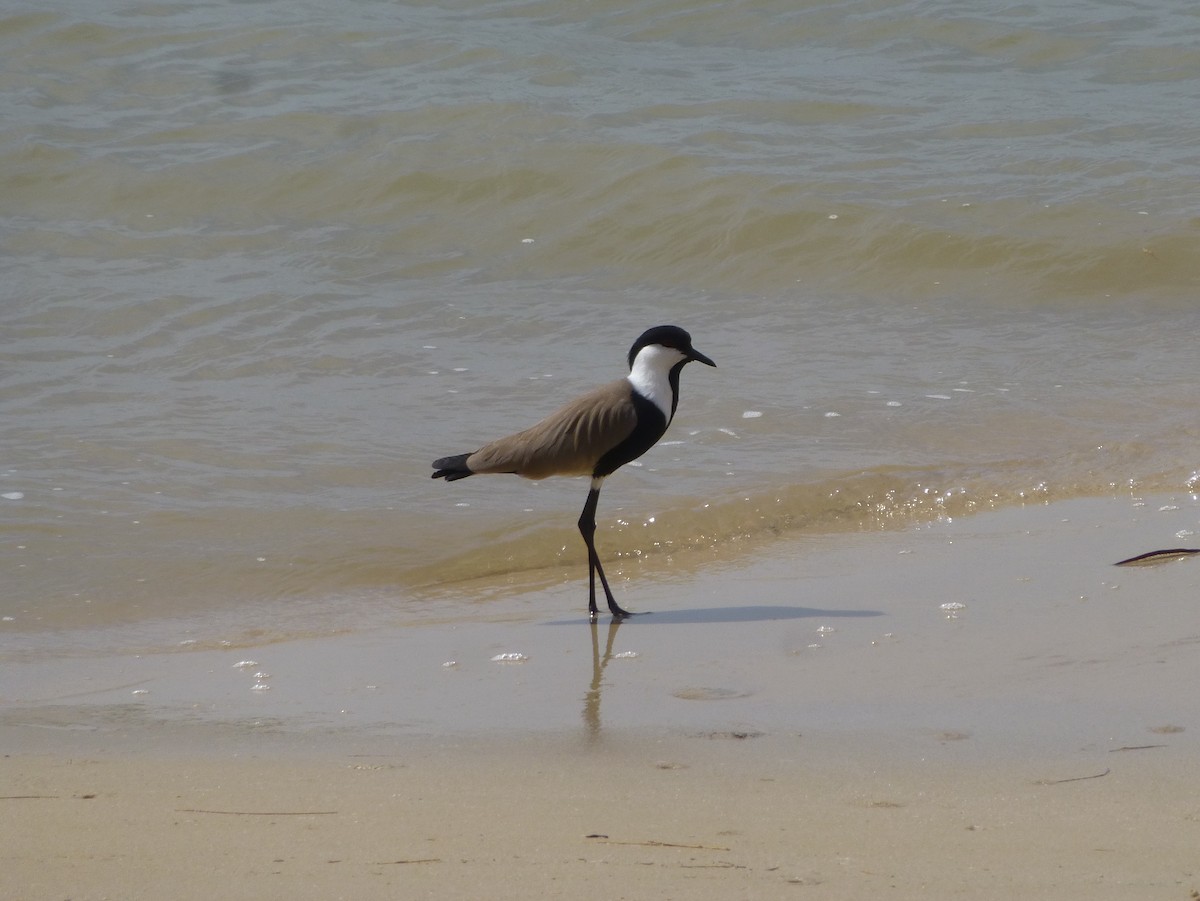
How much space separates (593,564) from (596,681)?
1084mm

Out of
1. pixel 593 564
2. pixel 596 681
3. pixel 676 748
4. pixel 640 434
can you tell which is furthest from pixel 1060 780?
pixel 640 434

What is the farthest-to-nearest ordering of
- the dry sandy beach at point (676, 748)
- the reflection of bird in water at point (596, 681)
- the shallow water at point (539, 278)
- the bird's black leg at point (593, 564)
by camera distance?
the shallow water at point (539, 278), the bird's black leg at point (593, 564), the reflection of bird in water at point (596, 681), the dry sandy beach at point (676, 748)

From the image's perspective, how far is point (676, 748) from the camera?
3711 millimetres

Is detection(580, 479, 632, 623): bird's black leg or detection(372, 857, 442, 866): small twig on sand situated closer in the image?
detection(372, 857, 442, 866): small twig on sand

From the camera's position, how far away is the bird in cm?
566

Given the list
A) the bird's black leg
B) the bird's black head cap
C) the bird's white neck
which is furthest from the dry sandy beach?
the bird's black head cap

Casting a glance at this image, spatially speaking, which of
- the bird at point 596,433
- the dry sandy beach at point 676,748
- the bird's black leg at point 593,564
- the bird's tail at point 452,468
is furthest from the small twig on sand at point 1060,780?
the bird's tail at point 452,468

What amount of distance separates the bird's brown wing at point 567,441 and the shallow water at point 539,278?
0.48 m

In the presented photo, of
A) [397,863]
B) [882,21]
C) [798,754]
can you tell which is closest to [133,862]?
[397,863]

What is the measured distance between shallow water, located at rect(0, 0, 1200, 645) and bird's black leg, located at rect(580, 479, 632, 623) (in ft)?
0.73

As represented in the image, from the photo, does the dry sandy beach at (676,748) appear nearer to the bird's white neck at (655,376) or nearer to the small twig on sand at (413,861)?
the small twig on sand at (413,861)

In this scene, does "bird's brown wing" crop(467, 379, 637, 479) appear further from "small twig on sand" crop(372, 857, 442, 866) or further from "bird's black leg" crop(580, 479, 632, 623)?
"small twig on sand" crop(372, 857, 442, 866)

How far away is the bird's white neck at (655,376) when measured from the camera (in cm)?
571

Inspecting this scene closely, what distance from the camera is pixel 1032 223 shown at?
11.1 meters
